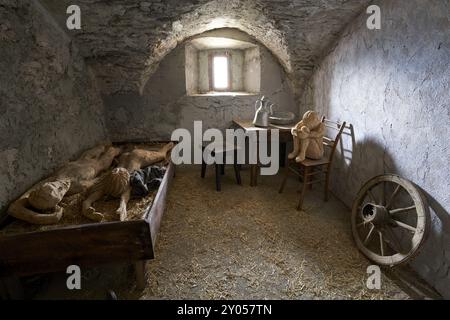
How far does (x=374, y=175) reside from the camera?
2531 millimetres

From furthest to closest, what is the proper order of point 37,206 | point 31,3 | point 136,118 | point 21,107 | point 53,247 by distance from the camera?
point 136,118, point 31,3, point 21,107, point 37,206, point 53,247

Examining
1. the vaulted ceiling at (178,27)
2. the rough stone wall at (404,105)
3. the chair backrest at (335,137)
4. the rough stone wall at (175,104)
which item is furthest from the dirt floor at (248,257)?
the vaulted ceiling at (178,27)

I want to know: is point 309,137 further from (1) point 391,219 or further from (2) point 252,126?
(1) point 391,219

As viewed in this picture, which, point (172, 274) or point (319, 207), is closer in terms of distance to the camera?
point (172, 274)

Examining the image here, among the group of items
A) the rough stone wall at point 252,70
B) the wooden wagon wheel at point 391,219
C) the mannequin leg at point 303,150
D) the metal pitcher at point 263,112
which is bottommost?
the wooden wagon wheel at point 391,219

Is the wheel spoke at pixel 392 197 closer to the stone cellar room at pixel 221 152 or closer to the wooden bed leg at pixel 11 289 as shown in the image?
the stone cellar room at pixel 221 152

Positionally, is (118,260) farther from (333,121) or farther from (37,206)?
(333,121)

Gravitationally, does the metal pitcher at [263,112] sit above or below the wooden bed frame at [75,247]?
above

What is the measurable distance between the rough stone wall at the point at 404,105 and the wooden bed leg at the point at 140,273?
2012 mm

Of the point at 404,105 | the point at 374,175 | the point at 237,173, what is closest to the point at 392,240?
the point at 374,175

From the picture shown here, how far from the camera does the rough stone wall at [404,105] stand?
179 centimetres

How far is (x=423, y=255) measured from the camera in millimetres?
1965
